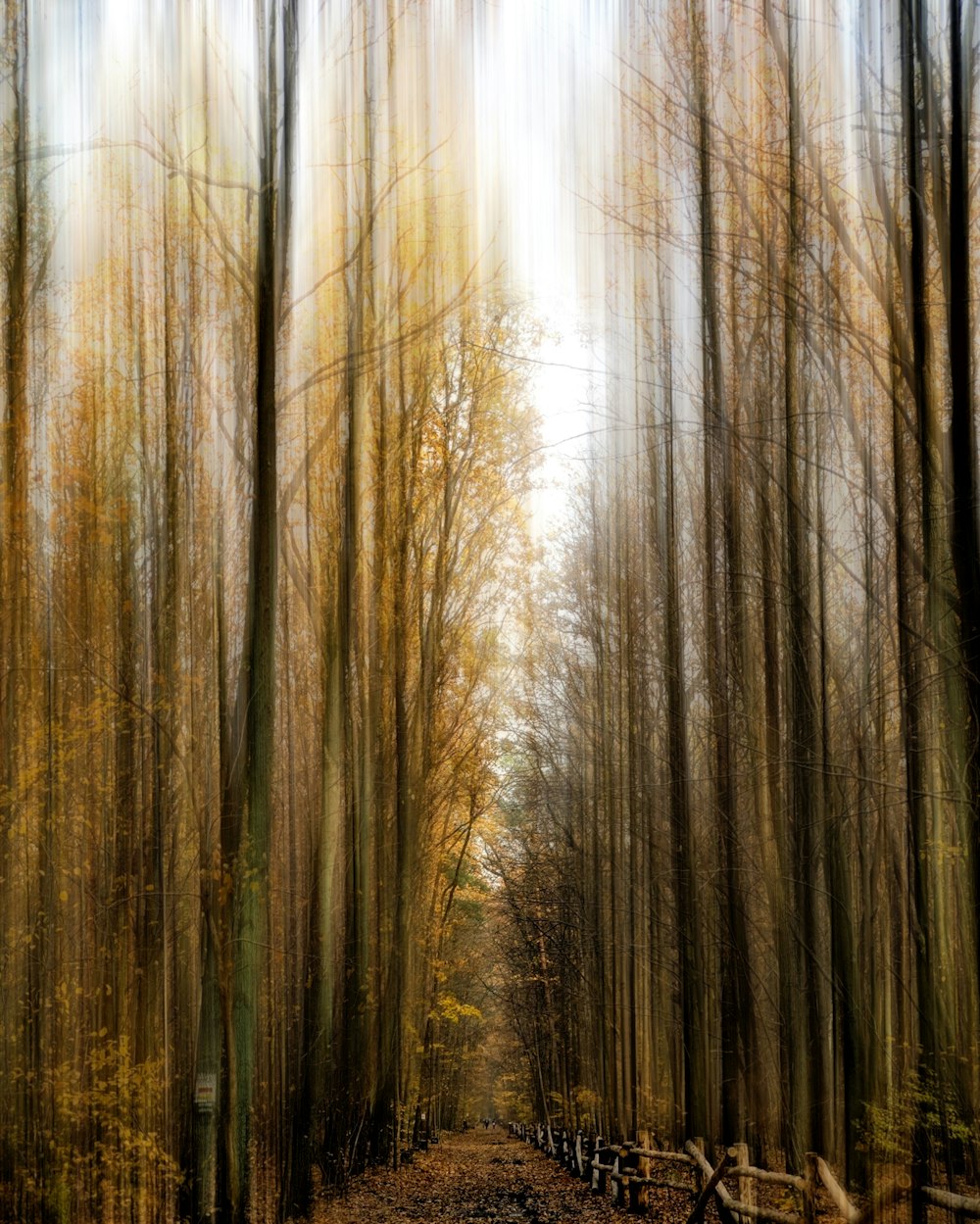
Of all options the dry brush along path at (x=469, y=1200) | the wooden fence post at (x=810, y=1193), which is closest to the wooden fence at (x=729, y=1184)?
the wooden fence post at (x=810, y=1193)

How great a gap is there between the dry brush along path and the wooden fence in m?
0.27

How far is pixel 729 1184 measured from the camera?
1127cm

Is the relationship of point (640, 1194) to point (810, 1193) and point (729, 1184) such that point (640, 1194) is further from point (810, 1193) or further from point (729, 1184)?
point (810, 1193)

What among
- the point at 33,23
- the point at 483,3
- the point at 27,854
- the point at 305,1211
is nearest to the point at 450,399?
the point at 483,3

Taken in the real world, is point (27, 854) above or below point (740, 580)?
below

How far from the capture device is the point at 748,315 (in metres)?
12.0

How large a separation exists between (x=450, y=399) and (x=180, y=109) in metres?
5.32

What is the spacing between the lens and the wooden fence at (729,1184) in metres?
6.95

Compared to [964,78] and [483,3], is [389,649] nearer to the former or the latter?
[483,3]

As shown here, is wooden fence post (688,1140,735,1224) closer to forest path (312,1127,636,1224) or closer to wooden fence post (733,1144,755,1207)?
wooden fence post (733,1144,755,1207)

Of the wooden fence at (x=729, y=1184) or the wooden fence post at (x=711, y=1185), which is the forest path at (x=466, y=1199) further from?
the wooden fence post at (x=711, y=1185)

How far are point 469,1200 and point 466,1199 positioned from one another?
13cm

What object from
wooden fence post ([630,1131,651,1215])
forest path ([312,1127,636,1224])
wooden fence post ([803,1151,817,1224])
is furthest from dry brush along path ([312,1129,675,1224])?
wooden fence post ([803,1151,817,1224])

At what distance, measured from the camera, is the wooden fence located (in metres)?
6.95
